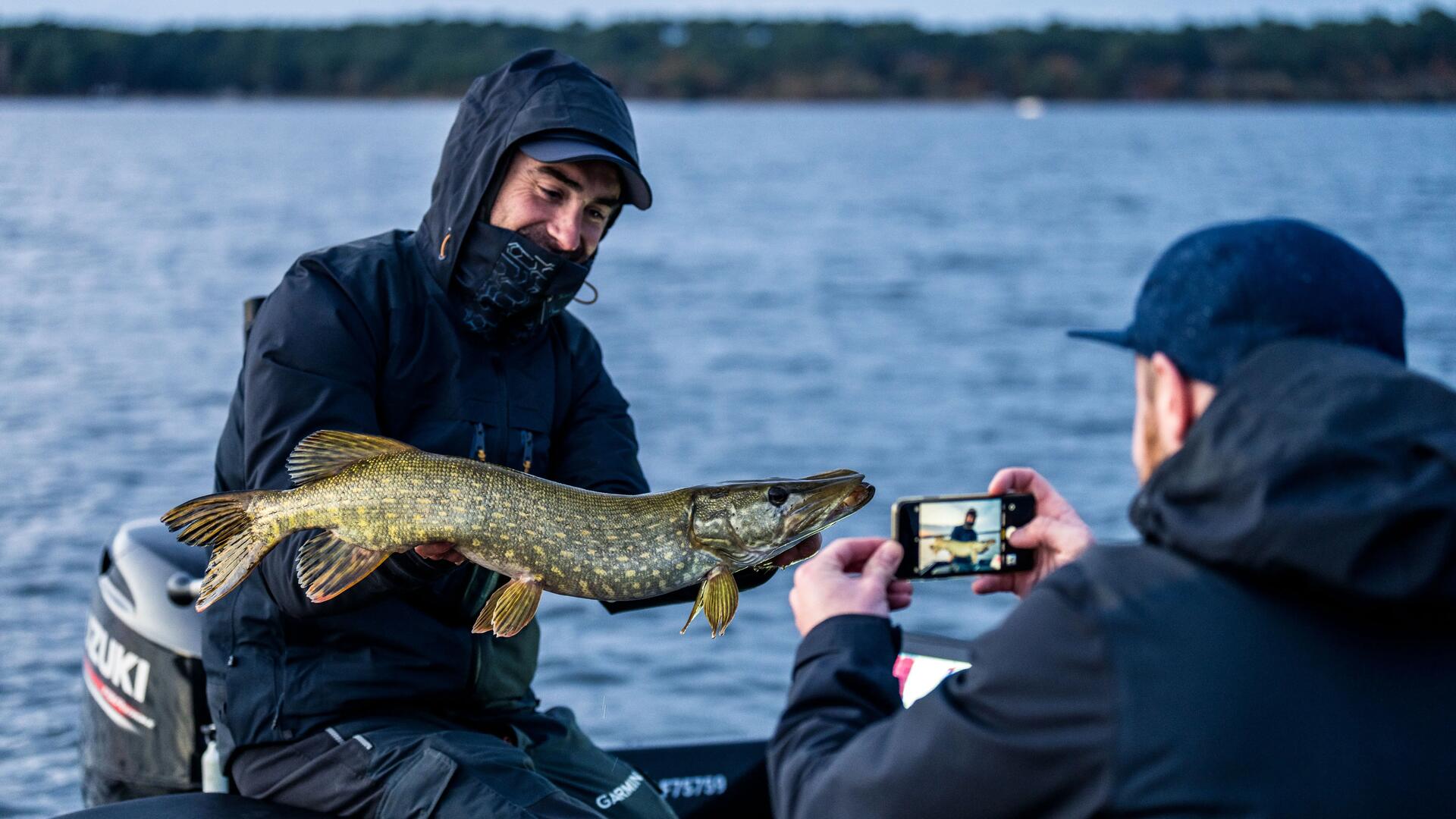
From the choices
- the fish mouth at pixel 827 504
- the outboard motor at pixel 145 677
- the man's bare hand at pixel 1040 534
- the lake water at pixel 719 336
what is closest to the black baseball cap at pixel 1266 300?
the man's bare hand at pixel 1040 534

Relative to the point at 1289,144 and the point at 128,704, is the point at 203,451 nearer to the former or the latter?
the point at 128,704

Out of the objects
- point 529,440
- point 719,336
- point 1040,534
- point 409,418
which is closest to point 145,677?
point 409,418

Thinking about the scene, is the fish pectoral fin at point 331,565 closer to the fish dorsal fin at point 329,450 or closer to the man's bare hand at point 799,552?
the fish dorsal fin at point 329,450

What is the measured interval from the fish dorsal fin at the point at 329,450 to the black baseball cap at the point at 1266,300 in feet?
5.80

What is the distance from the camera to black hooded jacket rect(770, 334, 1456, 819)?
179 cm

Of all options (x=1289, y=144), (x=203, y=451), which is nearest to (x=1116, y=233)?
(x=203, y=451)

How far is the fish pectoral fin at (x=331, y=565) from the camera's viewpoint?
3236 millimetres

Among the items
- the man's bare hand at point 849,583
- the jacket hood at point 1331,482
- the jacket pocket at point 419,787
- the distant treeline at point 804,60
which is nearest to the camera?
the jacket hood at point 1331,482

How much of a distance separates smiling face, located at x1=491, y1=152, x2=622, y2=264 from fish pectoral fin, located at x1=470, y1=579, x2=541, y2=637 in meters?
0.98

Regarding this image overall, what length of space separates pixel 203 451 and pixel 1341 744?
13.3 m

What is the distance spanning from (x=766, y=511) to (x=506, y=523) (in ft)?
1.79

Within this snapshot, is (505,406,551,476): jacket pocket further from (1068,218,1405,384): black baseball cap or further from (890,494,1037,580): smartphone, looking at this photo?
(1068,218,1405,384): black baseball cap

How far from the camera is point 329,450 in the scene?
10.8ft

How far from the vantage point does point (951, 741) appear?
199cm
